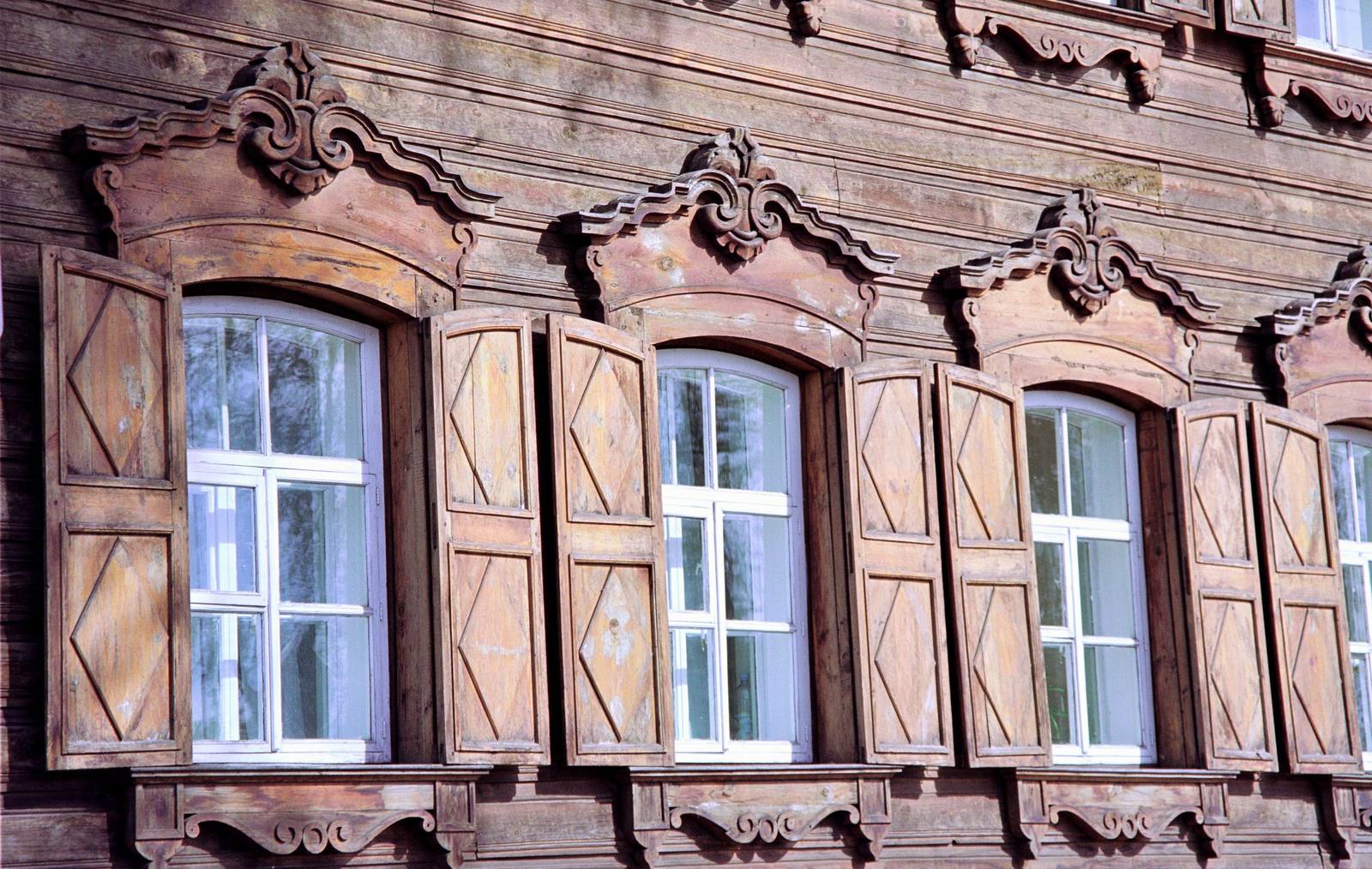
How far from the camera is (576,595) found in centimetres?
718

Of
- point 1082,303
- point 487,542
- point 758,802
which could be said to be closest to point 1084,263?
point 1082,303

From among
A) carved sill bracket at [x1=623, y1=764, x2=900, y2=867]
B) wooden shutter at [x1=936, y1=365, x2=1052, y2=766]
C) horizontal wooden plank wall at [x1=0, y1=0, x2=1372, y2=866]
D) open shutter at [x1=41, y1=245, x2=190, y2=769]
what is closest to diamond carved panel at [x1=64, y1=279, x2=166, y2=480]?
open shutter at [x1=41, y1=245, x2=190, y2=769]

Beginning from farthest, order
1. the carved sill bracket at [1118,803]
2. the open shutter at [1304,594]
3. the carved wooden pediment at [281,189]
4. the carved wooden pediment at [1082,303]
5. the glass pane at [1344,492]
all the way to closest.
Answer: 1. the glass pane at [1344,492]
2. the open shutter at [1304,594]
3. the carved wooden pediment at [1082,303]
4. the carved sill bracket at [1118,803]
5. the carved wooden pediment at [281,189]

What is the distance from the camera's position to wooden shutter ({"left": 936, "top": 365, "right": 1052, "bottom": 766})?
8.13 meters

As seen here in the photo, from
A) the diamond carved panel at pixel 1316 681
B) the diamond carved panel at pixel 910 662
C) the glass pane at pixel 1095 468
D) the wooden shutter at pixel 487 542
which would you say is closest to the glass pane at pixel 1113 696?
the glass pane at pixel 1095 468

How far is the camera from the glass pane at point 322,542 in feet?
22.9

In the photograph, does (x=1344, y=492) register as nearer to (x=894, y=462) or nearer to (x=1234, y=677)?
(x=1234, y=677)

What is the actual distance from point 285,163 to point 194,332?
60cm

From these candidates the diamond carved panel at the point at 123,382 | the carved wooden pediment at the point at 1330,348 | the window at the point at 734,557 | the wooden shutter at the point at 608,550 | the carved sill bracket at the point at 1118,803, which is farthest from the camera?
the carved wooden pediment at the point at 1330,348

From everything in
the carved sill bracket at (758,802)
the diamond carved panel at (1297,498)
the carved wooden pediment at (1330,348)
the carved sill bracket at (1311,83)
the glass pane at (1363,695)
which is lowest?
the carved sill bracket at (758,802)

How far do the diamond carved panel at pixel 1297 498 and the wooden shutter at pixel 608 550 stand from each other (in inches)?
123

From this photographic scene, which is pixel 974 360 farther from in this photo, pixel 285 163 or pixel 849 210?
pixel 285 163

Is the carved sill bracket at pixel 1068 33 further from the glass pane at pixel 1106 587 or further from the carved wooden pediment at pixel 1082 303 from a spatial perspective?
the glass pane at pixel 1106 587

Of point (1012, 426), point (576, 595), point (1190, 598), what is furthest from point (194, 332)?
point (1190, 598)
